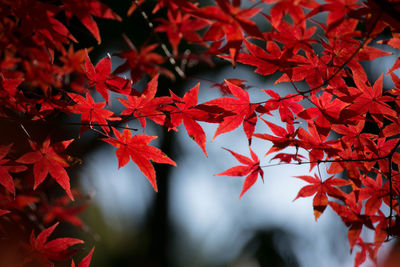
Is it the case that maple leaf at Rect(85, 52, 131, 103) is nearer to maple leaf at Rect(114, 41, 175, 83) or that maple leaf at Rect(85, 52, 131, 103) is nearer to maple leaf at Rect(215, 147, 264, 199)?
maple leaf at Rect(114, 41, 175, 83)

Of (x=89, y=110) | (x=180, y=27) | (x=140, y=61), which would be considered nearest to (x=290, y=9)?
(x=180, y=27)

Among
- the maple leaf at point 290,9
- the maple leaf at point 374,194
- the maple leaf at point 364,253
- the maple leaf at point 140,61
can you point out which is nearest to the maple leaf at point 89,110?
the maple leaf at point 140,61

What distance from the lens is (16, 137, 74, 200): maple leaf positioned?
37.0 inches

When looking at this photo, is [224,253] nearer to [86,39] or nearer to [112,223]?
[112,223]

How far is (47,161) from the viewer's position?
970 millimetres

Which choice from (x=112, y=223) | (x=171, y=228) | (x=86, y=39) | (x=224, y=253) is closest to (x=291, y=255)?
(x=224, y=253)

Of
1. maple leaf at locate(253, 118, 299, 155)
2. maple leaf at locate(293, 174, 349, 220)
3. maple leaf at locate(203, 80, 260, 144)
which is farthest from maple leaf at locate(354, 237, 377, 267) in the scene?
maple leaf at locate(203, 80, 260, 144)

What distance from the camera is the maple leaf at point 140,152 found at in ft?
3.28

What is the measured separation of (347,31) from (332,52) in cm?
12

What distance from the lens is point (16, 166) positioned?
3.14 ft

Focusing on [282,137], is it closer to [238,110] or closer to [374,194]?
[238,110]

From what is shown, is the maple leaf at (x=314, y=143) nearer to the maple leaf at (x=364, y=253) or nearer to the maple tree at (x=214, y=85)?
the maple tree at (x=214, y=85)

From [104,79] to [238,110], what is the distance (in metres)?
0.42

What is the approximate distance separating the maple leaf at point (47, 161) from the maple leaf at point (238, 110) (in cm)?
48
